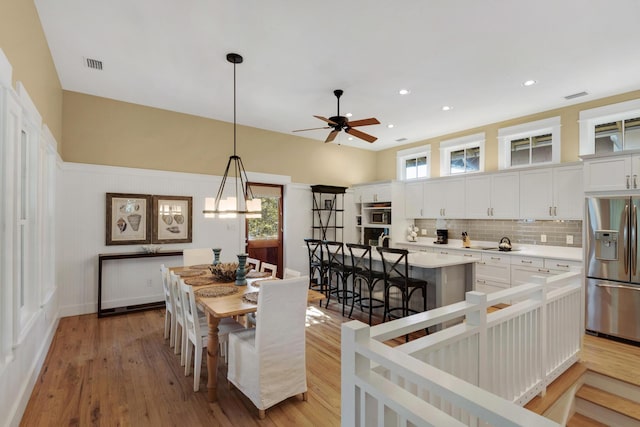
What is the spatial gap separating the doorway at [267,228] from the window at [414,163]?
2.78 meters

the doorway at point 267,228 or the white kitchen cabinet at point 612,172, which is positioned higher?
the white kitchen cabinet at point 612,172

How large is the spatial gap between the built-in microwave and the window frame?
323 cm

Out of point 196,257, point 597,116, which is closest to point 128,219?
point 196,257

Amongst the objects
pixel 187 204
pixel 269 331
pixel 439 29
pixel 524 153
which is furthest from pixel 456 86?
pixel 187 204

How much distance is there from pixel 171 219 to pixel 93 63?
2313mm

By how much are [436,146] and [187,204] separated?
15.7 ft

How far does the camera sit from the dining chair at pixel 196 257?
443 cm

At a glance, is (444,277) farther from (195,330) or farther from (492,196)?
(195,330)

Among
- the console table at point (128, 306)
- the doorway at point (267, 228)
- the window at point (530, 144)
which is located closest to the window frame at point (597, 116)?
the window at point (530, 144)

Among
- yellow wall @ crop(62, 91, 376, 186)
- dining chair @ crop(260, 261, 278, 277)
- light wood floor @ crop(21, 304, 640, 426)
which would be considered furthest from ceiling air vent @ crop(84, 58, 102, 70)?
light wood floor @ crop(21, 304, 640, 426)

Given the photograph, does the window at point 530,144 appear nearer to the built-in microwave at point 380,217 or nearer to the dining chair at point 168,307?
the built-in microwave at point 380,217

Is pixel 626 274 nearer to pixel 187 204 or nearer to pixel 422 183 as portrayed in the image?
pixel 422 183

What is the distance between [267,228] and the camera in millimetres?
6219

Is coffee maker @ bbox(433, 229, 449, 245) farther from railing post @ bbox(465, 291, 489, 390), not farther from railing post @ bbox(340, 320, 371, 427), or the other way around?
railing post @ bbox(340, 320, 371, 427)
